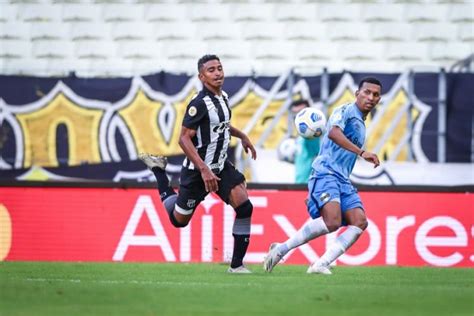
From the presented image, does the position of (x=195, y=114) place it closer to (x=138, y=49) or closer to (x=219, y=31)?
(x=219, y=31)

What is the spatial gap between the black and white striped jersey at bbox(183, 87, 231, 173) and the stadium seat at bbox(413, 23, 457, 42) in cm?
731

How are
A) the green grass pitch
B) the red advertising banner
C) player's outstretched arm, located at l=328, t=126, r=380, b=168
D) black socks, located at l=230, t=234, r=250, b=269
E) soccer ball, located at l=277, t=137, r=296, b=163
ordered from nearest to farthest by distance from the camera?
the green grass pitch, player's outstretched arm, located at l=328, t=126, r=380, b=168, black socks, located at l=230, t=234, r=250, b=269, the red advertising banner, soccer ball, located at l=277, t=137, r=296, b=163

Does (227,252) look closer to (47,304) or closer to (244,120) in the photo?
(244,120)

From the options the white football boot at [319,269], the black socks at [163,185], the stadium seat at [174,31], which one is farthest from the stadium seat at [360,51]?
the white football boot at [319,269]

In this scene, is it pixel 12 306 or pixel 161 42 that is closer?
pixel 12 306

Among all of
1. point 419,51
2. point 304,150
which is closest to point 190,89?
point 304,150

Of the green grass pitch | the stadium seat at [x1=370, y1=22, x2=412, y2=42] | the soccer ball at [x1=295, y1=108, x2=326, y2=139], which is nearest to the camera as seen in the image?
the green grass pitch

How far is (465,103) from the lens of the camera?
60.1ft

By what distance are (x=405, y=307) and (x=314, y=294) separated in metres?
0.97

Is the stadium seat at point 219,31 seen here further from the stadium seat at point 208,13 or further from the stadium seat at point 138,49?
the stadium seat at point 138,49

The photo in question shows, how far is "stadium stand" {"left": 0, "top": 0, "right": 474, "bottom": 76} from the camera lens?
18.8 meters

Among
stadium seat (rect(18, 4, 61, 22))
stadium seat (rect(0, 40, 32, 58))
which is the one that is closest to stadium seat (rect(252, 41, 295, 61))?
stadium seat (rect(18, 4, 61, 22))

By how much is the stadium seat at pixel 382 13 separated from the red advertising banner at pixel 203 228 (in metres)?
4.13

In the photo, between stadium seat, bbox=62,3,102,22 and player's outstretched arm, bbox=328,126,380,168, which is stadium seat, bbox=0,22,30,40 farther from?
player's outstretched arm, bbox=328,126,380,168
